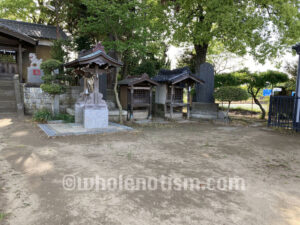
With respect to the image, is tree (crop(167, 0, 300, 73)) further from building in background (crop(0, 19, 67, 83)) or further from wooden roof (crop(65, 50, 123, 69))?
building in background (crop(0, 19, 67, 83))

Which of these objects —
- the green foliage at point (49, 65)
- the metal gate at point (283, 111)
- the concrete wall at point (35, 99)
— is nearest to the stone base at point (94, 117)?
the green foliage at point (49, 65)

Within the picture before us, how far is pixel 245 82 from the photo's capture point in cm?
1412

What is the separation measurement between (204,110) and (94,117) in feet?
23.7

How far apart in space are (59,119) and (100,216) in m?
8.09

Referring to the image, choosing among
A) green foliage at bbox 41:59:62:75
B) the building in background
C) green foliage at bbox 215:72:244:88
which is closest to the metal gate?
green foliage at bbox 215:72:244:88

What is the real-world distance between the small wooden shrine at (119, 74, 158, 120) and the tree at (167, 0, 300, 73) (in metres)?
4.50

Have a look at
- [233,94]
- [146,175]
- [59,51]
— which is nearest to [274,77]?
[233,94]

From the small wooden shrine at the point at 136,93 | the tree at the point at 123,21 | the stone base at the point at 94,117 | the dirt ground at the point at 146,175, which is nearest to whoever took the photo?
the dirt ground at the point at 146,175

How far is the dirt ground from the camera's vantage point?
2.89 metres

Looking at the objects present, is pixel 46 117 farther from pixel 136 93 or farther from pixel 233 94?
pixel 233 94

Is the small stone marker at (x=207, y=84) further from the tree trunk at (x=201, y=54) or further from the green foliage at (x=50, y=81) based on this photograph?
the green foliage at (x=50, y=81)

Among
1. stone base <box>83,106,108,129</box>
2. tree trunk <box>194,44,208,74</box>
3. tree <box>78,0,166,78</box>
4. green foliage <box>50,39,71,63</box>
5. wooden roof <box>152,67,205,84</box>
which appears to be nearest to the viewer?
stone base <box>83,106,108,129</box>

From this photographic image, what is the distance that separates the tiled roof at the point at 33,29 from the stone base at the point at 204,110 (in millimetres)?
12711

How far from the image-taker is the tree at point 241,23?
11.8 m
